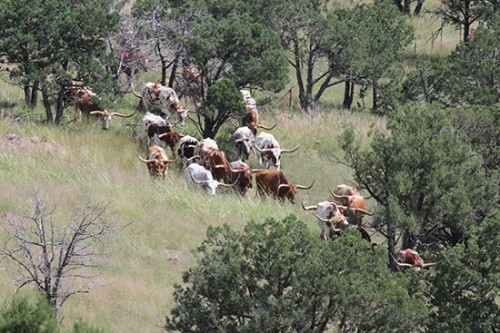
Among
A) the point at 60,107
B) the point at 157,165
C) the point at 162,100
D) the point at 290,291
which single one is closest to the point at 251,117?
the point at 162,100

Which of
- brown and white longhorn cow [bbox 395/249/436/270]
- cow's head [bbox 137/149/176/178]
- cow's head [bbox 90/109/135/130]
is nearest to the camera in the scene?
brown and white longhorn cow [bbox 395/249/436/270]

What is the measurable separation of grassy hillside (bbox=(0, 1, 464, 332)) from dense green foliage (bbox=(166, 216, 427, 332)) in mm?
1989

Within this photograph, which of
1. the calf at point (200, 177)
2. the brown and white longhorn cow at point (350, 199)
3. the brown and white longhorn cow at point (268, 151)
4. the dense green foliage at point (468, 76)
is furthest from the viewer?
the dense green foliage at point (468, 76)

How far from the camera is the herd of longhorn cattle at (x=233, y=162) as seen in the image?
29.2 metres

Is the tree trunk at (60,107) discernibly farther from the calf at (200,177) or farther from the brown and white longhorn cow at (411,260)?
the brown and white longhorn cow at (411,260)

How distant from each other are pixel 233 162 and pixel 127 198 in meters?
4.35

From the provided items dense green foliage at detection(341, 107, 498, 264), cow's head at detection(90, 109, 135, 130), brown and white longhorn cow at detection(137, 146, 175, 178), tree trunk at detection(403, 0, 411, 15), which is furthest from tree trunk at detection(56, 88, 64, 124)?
tree trunk at detection(403, 0, 411, 15)

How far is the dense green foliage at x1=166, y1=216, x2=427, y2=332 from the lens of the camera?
20.5 m

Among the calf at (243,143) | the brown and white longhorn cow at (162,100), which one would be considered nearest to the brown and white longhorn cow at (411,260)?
the calf at (243,143)

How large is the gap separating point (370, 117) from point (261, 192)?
12.2 meters

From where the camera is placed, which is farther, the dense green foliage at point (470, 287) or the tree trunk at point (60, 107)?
the tree trunk at point (60, 107)

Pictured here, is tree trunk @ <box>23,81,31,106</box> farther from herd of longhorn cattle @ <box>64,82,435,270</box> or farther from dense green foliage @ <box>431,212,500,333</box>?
dense green foliage @ <box>431,212,500,333</box>

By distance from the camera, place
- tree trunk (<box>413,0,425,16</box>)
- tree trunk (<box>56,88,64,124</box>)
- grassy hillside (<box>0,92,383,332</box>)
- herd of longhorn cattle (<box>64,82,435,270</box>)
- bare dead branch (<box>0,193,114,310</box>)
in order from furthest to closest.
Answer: tree trunk (<box>413,0,425,16</box>)
tree trunk (<box>56,88,64,124</box>)
herd of longhorn cattle (<box>64,82,435,270</box>)
grassy hillside (<box>0,92,383,332</box>)
bare dead branch (<box>0,193,114,310</box>)

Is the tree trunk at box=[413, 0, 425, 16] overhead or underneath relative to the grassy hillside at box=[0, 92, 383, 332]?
underneath
